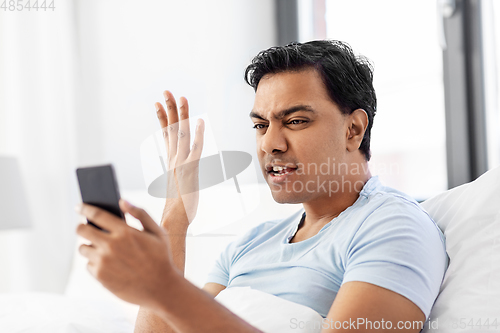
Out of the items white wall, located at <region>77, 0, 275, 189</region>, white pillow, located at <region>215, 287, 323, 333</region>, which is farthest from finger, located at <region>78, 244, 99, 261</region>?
white wall, located at <region>77, 0, 275, 189</region>

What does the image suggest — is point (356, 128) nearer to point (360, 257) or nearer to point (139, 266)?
point (360, 257)

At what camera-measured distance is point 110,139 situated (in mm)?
1668

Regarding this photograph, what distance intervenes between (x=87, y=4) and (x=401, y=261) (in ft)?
5.26

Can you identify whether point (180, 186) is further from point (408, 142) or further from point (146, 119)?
point (408, 142)

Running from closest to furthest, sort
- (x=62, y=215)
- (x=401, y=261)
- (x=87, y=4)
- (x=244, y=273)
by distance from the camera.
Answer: (x=401, y=261)
(x=244, y=273)
(x=87, y=4)
(x=62, y=215)

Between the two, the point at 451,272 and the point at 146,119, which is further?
the point at 146,119

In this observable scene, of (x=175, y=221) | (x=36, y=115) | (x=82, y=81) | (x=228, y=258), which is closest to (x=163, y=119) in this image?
(x=175, y=221)

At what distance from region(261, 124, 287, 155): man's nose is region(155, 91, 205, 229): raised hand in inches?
5.6

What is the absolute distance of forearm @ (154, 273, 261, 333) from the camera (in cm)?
48

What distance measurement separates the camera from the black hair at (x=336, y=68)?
895 millimetres

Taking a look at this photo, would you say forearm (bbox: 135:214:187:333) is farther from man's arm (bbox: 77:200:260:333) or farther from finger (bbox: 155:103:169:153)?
man's arm (bbox: 77:200:260:333)

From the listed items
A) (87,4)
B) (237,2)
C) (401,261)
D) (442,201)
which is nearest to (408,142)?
(442,201)

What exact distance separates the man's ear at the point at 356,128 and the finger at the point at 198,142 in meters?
0.30

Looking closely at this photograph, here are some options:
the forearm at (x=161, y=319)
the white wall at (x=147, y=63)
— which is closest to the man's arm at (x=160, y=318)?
the forearm at (x=161, y=319)
